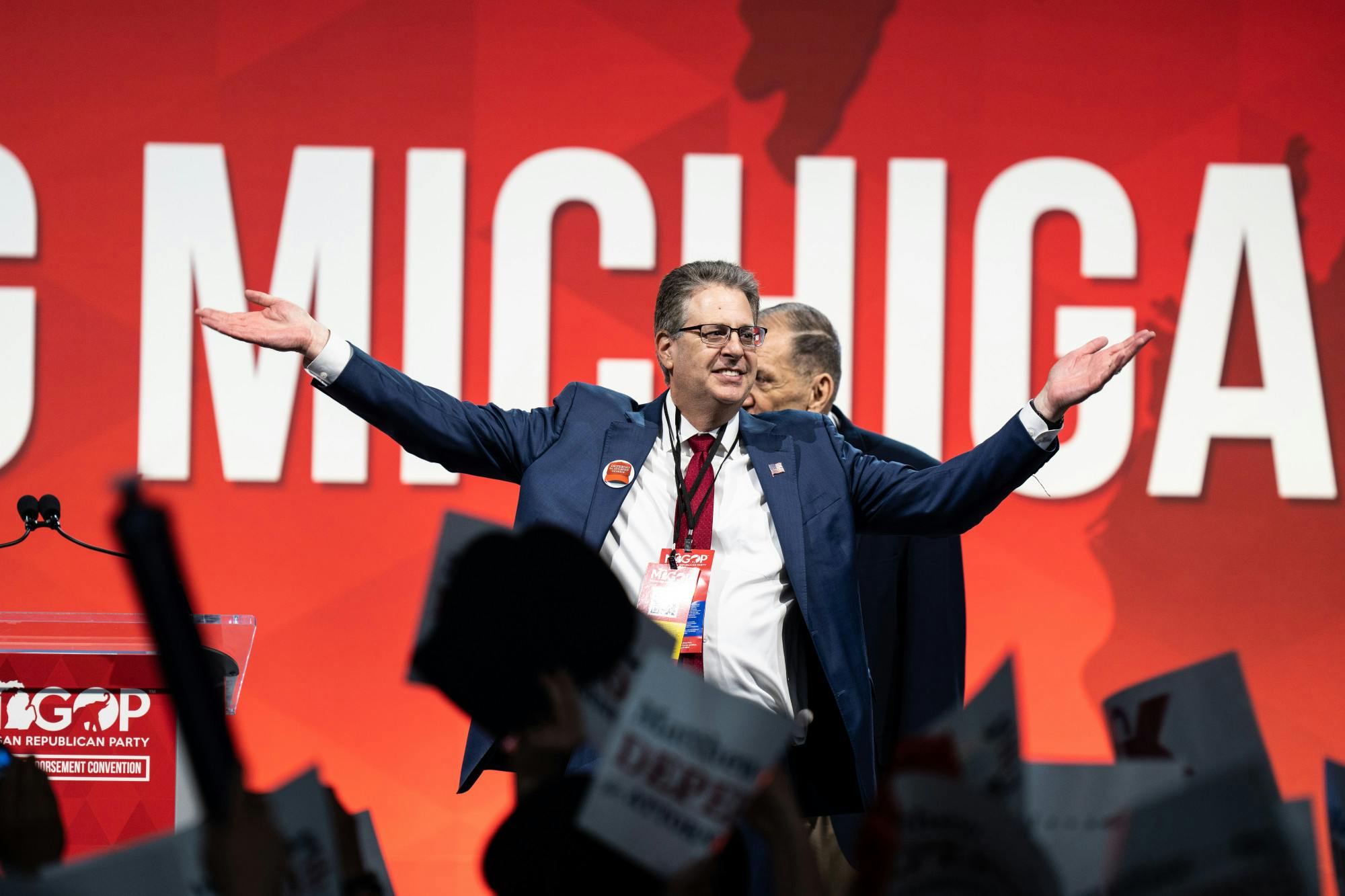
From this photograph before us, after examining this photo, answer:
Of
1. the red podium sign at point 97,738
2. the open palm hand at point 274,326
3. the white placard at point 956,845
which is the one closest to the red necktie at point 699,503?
the open palm hand at point 274,326

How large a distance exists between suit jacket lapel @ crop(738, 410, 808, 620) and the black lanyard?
0.15ft

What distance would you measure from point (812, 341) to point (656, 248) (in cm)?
150

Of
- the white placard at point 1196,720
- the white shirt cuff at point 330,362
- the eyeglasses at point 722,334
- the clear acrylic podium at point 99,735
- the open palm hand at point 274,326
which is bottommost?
the clear acrylic podium at point 99,735

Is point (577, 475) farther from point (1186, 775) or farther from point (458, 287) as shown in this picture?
point (458, 287)

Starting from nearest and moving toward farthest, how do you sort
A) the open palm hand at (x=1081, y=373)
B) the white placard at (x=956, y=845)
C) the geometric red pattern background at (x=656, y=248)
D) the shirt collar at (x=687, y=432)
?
the white placard at (x=956, y=845), the open palm hand at (x=1081, y=373), the shirt collar at (x=687, y=432), the geometric red pattern background at (x=656, y=248)

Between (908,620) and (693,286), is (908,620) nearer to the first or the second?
(908,620)

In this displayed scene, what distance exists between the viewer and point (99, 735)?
2.49 m

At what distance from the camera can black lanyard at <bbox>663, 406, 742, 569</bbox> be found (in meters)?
2.14

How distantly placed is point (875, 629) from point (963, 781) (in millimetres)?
→ 2122

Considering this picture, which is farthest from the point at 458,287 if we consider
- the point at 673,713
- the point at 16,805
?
the point at 673,713

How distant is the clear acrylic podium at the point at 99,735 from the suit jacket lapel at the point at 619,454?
833mm

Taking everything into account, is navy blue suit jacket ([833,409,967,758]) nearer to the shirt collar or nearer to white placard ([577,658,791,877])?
the shirt collar

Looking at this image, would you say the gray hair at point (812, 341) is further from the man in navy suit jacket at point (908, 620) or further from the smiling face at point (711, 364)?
the smiling face at point (711, 364)

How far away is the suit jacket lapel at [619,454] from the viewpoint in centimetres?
212
